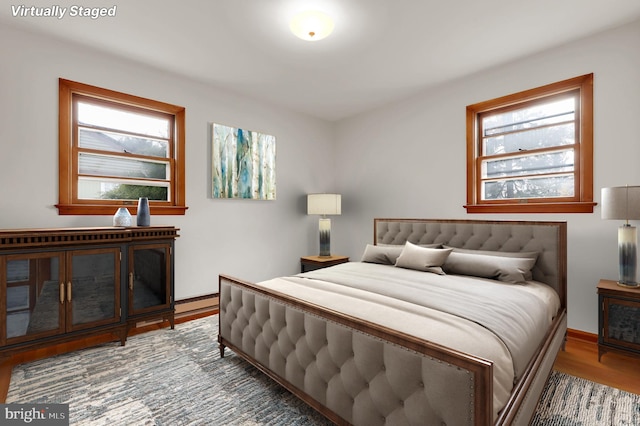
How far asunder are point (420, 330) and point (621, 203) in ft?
6.69

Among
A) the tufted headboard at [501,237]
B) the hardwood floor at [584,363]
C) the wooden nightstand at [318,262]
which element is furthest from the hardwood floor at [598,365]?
A: the wooden nightstand at [318,262]

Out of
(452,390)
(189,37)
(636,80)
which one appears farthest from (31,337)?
(636,80)

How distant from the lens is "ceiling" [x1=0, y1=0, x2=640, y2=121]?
225cm

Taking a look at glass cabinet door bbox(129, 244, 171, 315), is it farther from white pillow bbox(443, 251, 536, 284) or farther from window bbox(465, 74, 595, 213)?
window bbox(465, 74, 595, 213)

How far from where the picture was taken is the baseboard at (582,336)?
2.67 m

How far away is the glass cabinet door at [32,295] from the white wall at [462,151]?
3.50 metres

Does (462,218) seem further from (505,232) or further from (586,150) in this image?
(586,150)

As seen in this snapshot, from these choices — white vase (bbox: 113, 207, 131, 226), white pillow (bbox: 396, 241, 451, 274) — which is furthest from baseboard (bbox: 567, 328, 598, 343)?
white vase (bbox: 113, 207, 131, 226)

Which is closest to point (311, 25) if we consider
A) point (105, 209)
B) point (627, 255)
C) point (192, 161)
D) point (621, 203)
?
point (192, 161)

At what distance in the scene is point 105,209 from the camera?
9.70ft

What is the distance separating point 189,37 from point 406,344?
2.90m

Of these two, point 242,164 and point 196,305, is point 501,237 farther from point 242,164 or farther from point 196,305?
point 196,305

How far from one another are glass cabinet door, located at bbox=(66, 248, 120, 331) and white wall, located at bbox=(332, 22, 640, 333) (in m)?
3.13

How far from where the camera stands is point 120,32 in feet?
8.42
